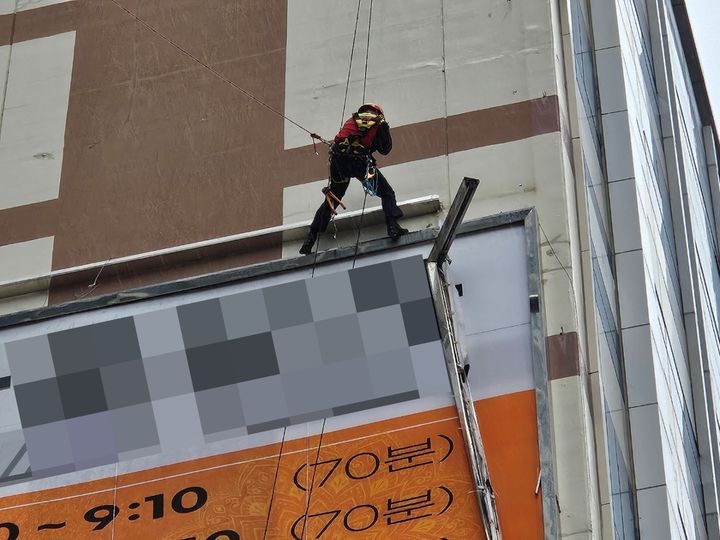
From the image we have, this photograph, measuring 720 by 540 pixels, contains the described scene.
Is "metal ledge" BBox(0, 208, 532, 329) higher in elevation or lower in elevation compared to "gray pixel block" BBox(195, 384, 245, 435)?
higher

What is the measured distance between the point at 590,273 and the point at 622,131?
5.29 m

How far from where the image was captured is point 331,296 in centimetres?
1819

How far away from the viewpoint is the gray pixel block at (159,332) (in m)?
18.2

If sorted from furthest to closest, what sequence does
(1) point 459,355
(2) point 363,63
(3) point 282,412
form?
(2) point 363,63 → (3) point 282,412 → (1) point 459,355

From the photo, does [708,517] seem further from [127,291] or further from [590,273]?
[127,291]

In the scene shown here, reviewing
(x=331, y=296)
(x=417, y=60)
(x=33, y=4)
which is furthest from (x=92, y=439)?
(x=33, y=4)

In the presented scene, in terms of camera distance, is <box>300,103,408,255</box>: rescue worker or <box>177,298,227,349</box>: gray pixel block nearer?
<box>177,298,227,349</box>: gray pixel block

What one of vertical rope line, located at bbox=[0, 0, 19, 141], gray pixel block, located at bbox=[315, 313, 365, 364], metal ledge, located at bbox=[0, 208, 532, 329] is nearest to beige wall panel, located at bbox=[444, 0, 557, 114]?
metal ledge, located at bbox=[0, 208, 532, 329]

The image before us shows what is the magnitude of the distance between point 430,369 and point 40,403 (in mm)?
4847

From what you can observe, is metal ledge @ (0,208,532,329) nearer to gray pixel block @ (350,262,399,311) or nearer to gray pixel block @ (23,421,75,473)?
gray pixel block @ (350,262,399,311)

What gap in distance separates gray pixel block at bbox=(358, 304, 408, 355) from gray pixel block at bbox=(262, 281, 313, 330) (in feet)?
2.47

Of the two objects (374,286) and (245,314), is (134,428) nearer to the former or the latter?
(245,314)

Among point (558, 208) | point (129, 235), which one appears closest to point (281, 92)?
point (129, 235)

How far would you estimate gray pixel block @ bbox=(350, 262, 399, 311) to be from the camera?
17922 millimetres
